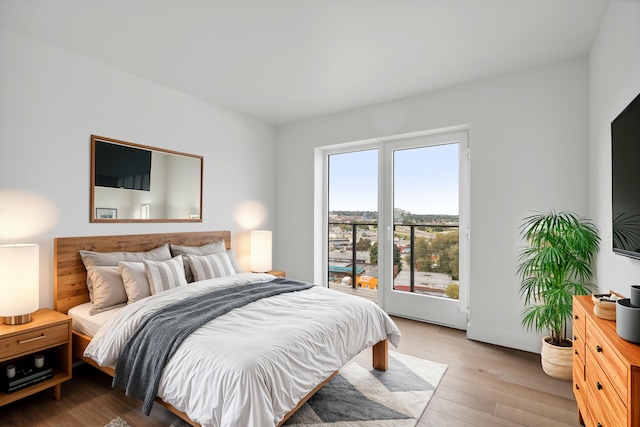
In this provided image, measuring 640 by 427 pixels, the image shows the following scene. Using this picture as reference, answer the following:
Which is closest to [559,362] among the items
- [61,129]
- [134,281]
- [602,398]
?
[602,398]

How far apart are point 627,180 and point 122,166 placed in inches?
152

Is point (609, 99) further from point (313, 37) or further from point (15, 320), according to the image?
point (15, 320)

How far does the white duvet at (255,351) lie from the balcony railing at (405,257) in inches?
59.2

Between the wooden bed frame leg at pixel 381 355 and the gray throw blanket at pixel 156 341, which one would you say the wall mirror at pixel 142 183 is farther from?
the wooden bed frame leg at pixel 381 355

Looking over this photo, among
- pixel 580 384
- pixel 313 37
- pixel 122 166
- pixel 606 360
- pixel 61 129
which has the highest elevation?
pixel 313 37

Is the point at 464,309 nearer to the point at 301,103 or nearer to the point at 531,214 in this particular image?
the point at 531,214

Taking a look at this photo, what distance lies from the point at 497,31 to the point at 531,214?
1690 millimetres

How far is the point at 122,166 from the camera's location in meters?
3.20

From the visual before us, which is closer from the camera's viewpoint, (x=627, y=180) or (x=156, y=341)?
(x=627, y=180)

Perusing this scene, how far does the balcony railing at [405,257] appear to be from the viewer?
3893 mm

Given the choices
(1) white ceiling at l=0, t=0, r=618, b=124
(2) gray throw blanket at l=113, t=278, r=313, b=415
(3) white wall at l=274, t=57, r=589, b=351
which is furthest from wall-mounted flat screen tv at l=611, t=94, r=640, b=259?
(2) gray throw blanket at l=113, t=278, r=313, b=415

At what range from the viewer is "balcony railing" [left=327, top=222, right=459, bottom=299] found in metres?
3.89

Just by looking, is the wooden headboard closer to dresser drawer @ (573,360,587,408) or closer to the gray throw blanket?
the gray throw blanket

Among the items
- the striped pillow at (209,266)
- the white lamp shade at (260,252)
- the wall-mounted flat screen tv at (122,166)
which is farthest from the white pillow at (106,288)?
the white lamp shade at (260,252)
